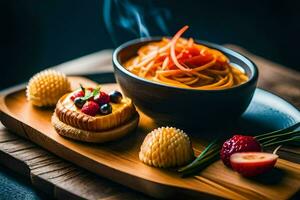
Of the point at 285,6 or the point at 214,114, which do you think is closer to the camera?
the point at 214,114

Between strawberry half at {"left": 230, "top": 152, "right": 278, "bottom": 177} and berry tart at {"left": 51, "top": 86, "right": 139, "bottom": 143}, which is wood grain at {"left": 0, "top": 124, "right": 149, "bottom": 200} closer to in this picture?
berry tart at {"left": 51, "top": 86, "right": 139, "bottom": 143}

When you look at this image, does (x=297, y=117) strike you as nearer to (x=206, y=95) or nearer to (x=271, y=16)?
(x=206, y=95)

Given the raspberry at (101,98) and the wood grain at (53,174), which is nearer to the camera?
the wood grain at (53,174)

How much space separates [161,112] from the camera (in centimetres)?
200

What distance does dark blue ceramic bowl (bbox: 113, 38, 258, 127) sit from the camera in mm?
1920

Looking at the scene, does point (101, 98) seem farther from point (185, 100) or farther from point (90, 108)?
point (185, 100)

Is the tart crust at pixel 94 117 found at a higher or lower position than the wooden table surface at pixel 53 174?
higher

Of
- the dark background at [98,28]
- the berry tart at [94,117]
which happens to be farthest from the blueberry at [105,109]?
the dark background at [98,28]

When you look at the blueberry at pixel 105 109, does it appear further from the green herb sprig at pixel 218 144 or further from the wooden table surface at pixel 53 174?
the green herb sprig at pixel 218 144

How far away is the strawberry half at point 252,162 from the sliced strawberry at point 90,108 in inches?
18.9

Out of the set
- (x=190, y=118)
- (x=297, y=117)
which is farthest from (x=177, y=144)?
(x=297, y=117)

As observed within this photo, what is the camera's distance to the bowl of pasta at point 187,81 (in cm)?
193

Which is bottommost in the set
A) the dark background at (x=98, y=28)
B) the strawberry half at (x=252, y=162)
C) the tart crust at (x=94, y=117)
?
the dark background at (x=98, y=28)

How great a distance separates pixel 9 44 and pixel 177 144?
204 centimetres
